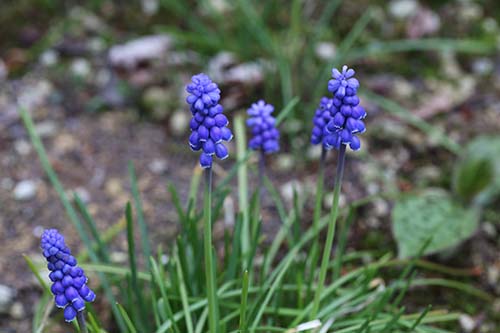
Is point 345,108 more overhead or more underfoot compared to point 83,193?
more overhead

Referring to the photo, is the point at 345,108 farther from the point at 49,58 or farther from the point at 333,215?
the point at 49,58

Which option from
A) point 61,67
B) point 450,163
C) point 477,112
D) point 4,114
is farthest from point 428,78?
point 4,114

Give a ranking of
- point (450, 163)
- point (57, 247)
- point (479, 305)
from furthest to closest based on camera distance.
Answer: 1. point (450, 163)
2. point (479, 305)
3. point (57, 247)


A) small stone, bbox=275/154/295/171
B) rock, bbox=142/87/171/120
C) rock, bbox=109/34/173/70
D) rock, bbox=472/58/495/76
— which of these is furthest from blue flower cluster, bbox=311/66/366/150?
rock, bbox=472/58/495/76

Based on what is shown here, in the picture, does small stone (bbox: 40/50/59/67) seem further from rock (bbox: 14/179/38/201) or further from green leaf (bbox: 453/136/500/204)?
green leaf (bbox: 453/136/500/204)

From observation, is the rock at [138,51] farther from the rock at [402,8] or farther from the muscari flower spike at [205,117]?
the muscari flower spike at [205,117]

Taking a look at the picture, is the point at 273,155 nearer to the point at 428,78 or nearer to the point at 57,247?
the point at 428,78

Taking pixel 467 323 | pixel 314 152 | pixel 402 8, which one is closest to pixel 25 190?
pixel 314 152
